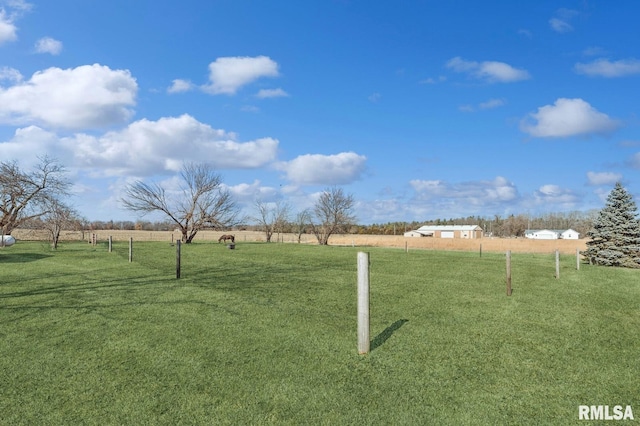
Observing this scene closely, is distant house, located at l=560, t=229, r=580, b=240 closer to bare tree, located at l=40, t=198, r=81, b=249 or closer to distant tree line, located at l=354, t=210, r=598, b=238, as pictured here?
distant tree line, located at l=354, t=210, r=598, b=238

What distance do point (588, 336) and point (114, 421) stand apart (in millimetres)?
6569

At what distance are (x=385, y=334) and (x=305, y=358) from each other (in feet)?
5.34

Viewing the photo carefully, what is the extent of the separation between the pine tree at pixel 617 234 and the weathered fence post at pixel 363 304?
24663 millimetres

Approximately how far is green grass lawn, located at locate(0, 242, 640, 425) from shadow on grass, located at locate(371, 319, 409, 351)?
0.03 m

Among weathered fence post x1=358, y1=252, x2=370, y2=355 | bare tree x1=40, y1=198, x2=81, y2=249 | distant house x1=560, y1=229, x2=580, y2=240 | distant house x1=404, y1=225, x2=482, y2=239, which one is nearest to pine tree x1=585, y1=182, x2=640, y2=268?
weathered fence post x1=358, y1=252, x2=370, y2=355

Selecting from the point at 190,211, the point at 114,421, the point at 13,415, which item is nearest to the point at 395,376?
the point at 114,421

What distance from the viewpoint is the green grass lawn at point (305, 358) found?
3.74 meters

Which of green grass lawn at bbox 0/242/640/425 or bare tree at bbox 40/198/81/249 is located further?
bare tree at bbox 40/198/81/249

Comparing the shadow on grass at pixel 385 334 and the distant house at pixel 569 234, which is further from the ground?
the distant house at pixel 569 234

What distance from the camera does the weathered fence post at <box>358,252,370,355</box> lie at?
17.1 ft

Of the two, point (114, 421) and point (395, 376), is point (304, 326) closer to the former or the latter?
point (395, 376)

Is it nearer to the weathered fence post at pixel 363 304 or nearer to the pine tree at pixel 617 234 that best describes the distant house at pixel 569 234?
the pine tree at pixel 617 234

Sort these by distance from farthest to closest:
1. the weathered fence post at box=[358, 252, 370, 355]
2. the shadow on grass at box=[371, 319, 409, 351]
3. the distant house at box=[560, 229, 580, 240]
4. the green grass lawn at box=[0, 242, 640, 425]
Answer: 1. the distant house at box=[560, 229, 580, 240]
2. the shadow on grass at box=[371, 319, 409, 351]
3. the weathered fence post at box=[358, 252, 370, 355]
4. the green grass lawn at box=[0, 242, 640, 425]

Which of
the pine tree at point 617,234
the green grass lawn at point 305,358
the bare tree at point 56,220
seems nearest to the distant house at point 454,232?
the pine tree at point 617,234
